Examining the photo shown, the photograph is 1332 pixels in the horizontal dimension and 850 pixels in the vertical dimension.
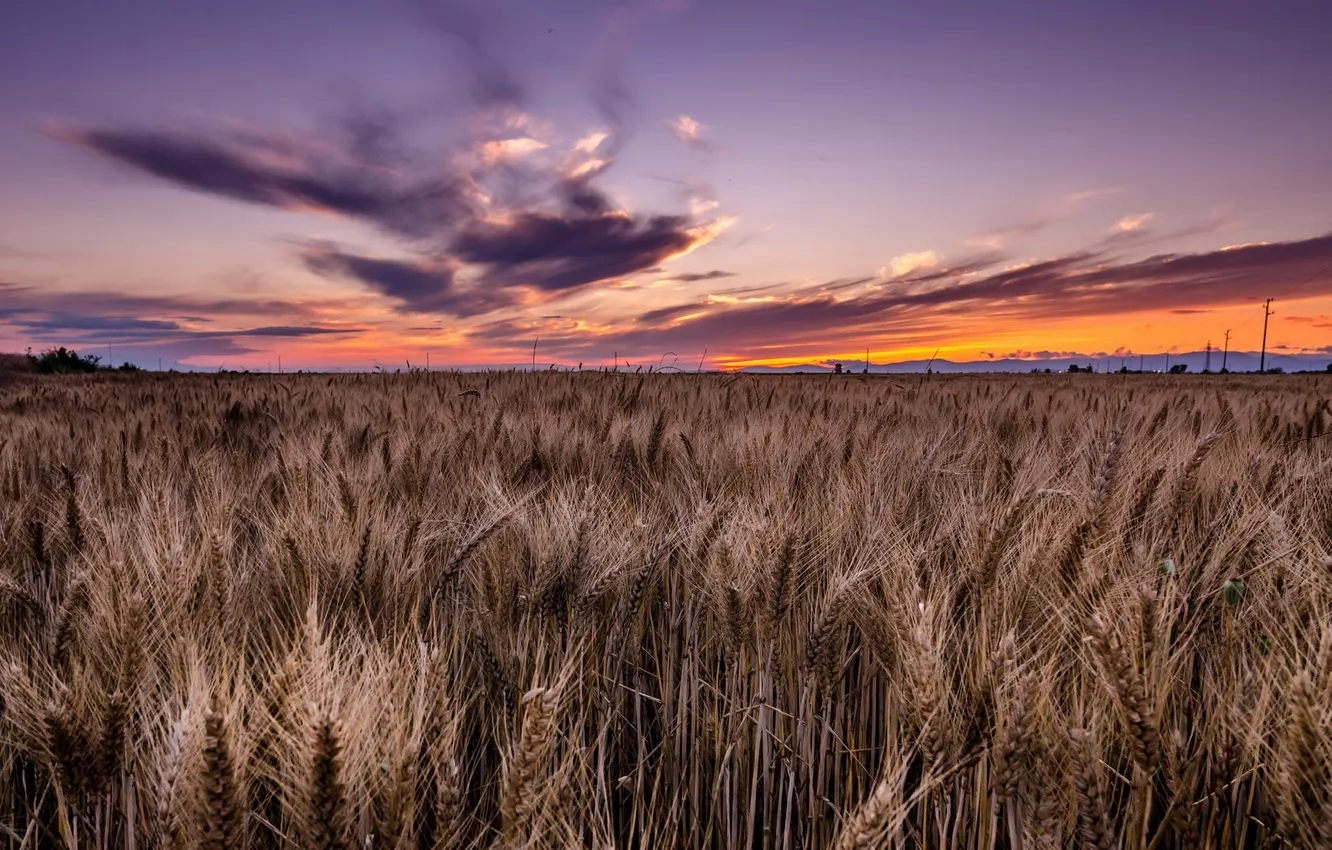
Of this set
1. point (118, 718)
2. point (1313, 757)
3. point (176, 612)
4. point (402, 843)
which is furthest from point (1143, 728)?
point (176, 612)

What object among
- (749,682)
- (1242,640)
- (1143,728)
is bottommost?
(749,682)

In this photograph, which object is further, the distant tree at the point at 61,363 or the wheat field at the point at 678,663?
the distant tree at the point at 61,363

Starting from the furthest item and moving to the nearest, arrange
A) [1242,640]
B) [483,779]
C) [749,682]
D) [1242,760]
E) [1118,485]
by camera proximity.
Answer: [1118,485], [749,682], [1242,640], [483,779], [1242,760]

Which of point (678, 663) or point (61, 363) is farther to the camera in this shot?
point (61, 363)

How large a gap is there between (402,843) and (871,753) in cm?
100

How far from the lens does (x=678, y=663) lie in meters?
1.56

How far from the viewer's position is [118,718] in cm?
82

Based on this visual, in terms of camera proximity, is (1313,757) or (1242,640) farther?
(1242,640)

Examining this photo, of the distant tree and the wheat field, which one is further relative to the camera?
the distant tree

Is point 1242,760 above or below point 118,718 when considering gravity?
below

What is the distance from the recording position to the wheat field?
2.63 ft

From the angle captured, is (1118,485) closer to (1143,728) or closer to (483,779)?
(1143,728)

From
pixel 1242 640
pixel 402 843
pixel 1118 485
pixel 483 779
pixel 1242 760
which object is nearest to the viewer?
pixel 402 843

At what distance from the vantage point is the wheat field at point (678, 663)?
800mm
